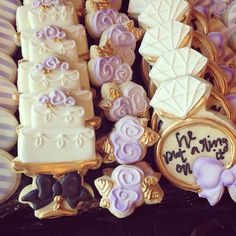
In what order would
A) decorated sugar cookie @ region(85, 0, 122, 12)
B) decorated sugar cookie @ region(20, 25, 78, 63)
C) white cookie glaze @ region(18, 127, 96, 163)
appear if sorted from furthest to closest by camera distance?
decorated sugar cookie @ region(85, 0, 122, 12) → decorated sugar cookie @ region(20, 25, 78, 63) → white cookie glaze @ region(18, 127, 96, 163)

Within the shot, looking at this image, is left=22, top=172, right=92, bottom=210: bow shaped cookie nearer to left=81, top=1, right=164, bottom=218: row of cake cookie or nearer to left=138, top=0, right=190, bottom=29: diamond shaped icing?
left=81, top=1, right=164, bottom=218: row of cake cookie

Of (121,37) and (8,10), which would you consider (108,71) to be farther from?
(8,10)

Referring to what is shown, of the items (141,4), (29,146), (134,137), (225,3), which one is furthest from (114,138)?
(225,3)

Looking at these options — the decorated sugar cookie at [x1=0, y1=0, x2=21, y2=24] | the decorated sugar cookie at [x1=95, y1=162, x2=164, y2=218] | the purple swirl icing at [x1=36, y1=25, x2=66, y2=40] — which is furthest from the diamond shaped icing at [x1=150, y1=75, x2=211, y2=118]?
the decorated sugar cookie at [x1=0, y1=0, x2=21, y2=24]

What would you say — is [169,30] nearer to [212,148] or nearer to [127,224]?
[212,148]

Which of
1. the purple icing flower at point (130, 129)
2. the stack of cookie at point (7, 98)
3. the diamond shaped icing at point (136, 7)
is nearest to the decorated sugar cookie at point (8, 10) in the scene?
the stack of cookie at point (7, 98)

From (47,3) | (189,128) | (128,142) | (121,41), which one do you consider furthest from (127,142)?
(47,3)
